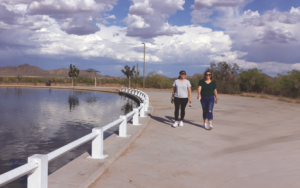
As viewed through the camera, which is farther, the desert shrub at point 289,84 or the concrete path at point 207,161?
the desert shrub at point 289,84

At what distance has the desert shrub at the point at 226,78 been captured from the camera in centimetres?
3759

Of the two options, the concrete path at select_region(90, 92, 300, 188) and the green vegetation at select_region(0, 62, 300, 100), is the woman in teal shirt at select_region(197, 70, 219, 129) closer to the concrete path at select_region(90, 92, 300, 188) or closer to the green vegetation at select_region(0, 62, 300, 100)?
the concrete path at select_region(90, 92, 300, 188)

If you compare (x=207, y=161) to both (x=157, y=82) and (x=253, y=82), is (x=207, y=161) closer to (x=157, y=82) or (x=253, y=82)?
(x=253, y=82)

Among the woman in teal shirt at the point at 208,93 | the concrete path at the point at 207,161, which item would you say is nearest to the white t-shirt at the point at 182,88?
the woman in teal shirt at the point at 208,93

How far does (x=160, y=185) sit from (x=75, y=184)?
50.2 inches

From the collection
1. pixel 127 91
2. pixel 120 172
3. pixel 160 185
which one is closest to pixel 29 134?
pixel 120 172

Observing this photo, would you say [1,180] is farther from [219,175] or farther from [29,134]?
[29,134]

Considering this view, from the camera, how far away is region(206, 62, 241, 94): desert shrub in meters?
37.6

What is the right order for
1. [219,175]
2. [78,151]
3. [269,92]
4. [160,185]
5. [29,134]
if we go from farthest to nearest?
[269,92], [29,134], [78,151], [219,175], [160,185]

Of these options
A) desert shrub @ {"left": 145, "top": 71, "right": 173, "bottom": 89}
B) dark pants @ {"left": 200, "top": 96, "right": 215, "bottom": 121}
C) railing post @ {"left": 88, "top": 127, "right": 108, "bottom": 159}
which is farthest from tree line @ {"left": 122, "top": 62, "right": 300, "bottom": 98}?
railing post @ {"left": 88, "top": 127, "right": 108, "bottom": 159}

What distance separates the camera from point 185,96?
924 centimetres

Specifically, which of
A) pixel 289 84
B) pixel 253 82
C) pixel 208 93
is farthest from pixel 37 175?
pixel 253 82

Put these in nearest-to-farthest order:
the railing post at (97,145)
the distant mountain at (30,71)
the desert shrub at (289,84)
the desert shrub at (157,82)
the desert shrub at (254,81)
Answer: the railing post at (97,145) → the desert shrub at (289,84) → the desert shrub at (254,81) → the desert shrub at (157,82) → the distant mountain at (30,71)

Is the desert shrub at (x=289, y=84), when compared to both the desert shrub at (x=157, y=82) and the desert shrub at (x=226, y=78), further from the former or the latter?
the desert shrub at (x=157, y=82)
